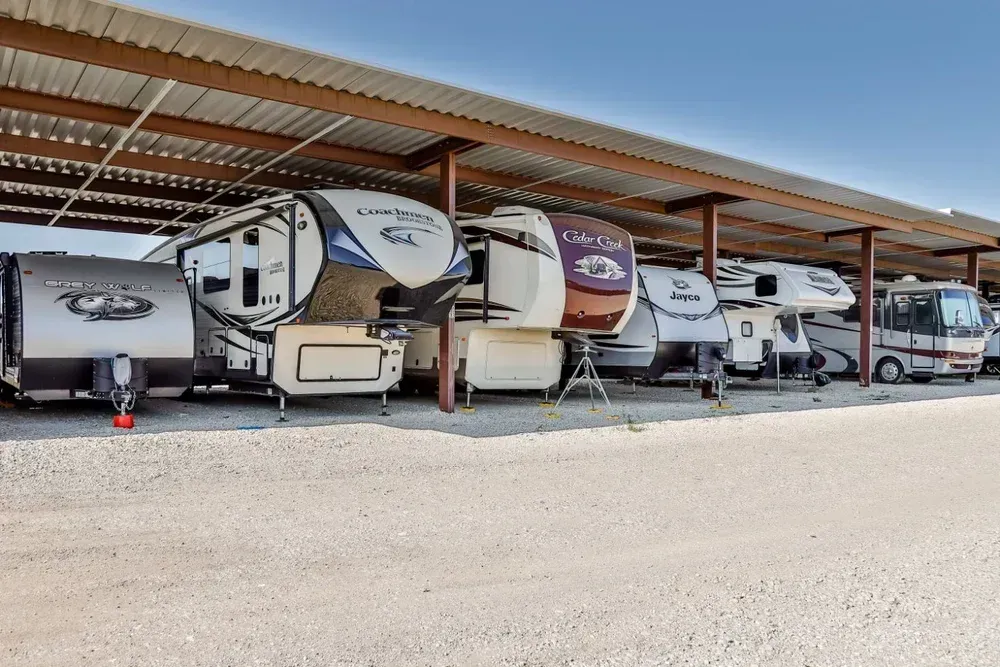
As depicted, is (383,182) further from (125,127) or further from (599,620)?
(599,620)

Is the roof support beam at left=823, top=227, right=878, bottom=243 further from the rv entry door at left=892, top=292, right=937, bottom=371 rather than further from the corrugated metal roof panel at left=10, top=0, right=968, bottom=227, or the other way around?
the corrugated metal roof panel at left=10, top=0, right=968, bottom=227

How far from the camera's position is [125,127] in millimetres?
8469

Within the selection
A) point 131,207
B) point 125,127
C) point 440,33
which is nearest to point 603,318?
point 440,33

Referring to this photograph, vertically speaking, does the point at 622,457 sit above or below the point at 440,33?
below

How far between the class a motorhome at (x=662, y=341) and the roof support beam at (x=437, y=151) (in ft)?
11.7

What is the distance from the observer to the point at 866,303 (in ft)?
53.0

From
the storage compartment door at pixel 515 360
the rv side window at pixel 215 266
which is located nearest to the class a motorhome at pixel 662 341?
the storage compartment door at pixel 515 360

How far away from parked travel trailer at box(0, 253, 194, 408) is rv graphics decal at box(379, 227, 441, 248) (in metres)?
2.73

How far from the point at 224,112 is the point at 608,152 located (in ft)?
16.6

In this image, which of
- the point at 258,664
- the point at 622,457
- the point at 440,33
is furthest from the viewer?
the point at 440,33

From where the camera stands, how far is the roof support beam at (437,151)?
937cm

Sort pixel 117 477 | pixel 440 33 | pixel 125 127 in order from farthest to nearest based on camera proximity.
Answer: pixel 440 33
pixel 125 127
pixel 117 477

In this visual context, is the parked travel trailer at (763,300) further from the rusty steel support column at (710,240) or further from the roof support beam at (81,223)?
the roof support beam at (81,223)

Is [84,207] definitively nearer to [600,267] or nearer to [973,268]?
[600,267]
